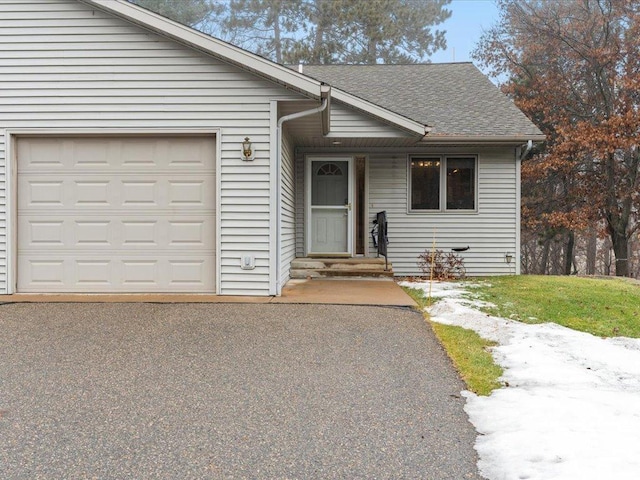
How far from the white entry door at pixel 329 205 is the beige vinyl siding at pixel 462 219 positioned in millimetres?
566

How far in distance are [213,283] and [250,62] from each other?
2.90 meters

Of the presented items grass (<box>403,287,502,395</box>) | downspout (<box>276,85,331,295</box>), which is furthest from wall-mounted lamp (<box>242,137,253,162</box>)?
grass (<box>403,287,502,395</box>)

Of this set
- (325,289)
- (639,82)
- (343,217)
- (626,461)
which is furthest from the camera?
(639,82)

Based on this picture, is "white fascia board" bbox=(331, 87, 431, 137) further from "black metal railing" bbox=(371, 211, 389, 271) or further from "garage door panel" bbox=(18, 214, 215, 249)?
"garage door panel" bbox=(18, 214, 215, 249)

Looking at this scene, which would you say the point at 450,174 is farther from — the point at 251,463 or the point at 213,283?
the point at 251,463

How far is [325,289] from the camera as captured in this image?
679 centimetres

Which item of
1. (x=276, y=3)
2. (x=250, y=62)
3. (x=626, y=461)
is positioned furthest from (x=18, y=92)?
(x=276, y=3)

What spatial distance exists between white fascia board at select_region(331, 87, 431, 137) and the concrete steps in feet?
7.97

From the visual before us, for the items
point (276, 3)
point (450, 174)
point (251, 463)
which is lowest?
point (251, 463)

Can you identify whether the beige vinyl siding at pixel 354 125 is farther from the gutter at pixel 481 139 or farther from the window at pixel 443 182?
the window at pixel 443 182

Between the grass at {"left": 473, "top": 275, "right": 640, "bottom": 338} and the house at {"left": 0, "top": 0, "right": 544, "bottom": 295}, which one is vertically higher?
the house at {"left": 0, "top": 0, "right": 544, "bottom": 295}

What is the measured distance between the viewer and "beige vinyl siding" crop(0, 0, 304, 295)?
5.97 metres

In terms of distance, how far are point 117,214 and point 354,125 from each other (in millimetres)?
4451

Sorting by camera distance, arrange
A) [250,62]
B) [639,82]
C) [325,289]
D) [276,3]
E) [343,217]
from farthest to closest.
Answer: [276,3] < [639,82] < [343,217] < [325,289] < [250,62]
